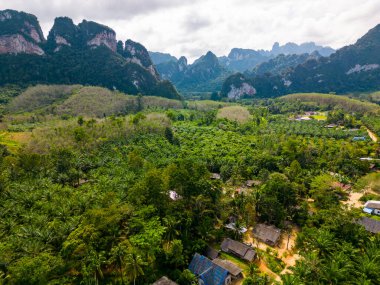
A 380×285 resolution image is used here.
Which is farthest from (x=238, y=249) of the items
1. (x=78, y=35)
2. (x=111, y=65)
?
(x=78, y=35)

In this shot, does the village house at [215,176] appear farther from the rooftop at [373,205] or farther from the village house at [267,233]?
the rooftop at [373,205]

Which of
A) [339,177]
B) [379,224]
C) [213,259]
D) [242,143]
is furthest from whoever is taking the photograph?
[242,143]

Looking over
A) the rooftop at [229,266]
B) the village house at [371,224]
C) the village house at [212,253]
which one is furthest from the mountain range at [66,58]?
the village house at [371,224]

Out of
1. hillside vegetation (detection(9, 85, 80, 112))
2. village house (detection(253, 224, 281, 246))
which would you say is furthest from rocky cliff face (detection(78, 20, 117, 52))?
village house (detection(253, 224, 281, 246))

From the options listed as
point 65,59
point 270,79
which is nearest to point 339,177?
point 65,59

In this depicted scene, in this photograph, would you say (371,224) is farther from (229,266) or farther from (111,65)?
(111,65)

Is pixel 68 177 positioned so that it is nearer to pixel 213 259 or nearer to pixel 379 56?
pixel 213 259
